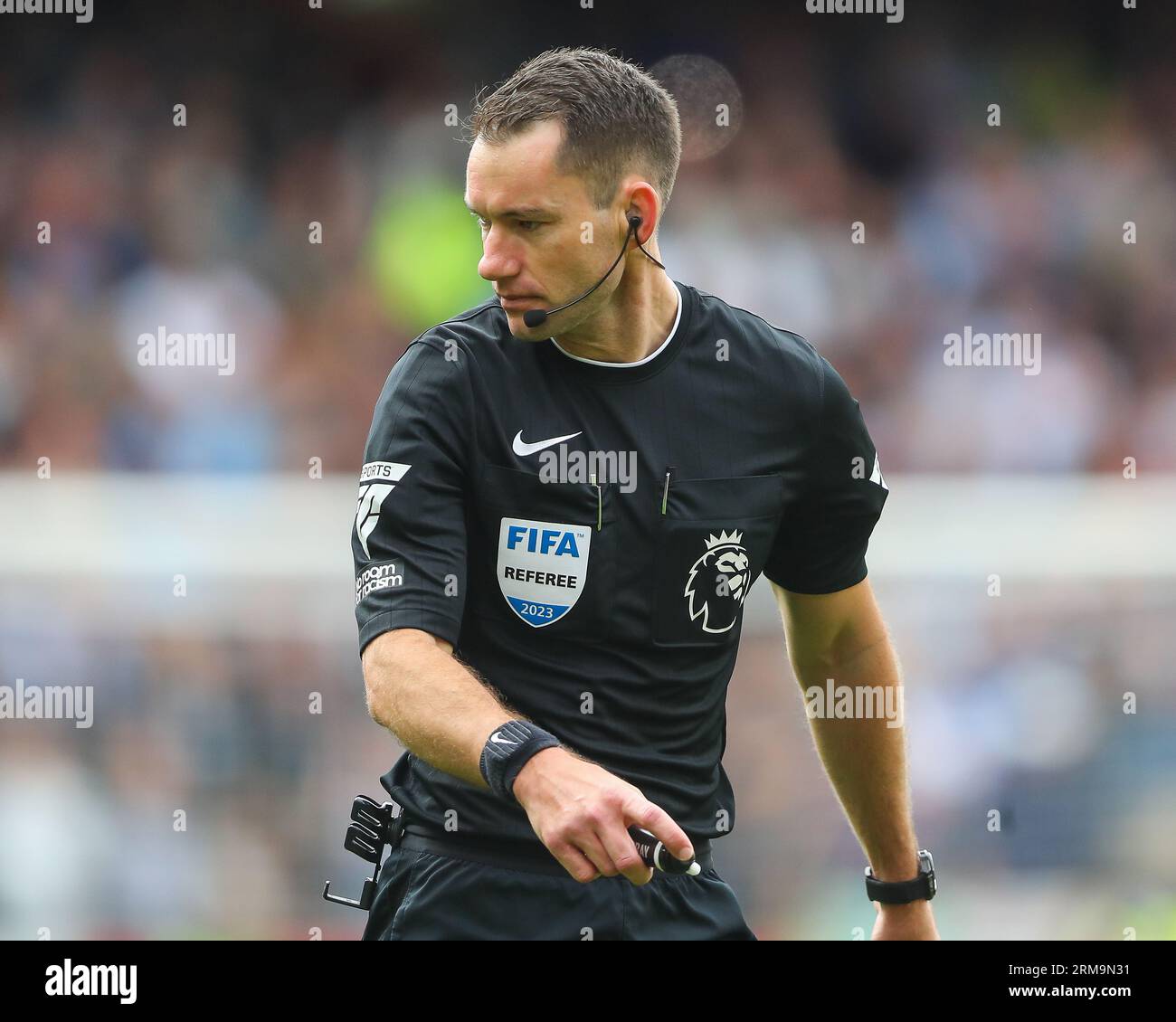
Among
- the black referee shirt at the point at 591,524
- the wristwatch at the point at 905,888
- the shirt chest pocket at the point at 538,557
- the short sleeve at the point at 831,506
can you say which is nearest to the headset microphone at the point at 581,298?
the black referee shirt at the point at 591,524

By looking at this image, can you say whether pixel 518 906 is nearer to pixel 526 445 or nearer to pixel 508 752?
pixel 508 752

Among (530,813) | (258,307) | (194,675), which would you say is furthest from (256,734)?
(530,813)

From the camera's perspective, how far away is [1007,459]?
25.4 feet

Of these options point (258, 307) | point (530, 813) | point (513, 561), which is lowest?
point (530, 813)

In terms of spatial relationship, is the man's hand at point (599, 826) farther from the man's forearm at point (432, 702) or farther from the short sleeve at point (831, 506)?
the short sleeve at point (831, 506)

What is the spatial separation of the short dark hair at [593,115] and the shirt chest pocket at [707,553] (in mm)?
616

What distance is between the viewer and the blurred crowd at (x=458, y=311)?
21.7 ft

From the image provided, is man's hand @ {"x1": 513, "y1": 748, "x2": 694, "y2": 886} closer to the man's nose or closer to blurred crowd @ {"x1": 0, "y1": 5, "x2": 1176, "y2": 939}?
the man's nose

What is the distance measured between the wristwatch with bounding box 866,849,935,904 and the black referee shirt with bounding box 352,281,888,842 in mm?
484

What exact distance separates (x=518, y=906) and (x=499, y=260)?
123 centimetres

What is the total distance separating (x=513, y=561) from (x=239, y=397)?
509cm

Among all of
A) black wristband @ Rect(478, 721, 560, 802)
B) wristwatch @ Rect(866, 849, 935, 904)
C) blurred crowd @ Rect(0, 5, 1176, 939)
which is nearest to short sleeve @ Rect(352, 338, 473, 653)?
black wristband @ Rect(478, 721, 560, 802)

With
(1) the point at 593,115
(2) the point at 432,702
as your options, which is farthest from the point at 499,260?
(2) the point at 432,702

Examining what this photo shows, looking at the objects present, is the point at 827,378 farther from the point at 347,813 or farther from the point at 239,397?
the point at 239,397
